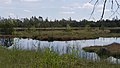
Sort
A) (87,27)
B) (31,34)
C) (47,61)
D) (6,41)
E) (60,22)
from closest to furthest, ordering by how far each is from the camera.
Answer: (47,61) < (6,41) < (31,34) < (87,27) < (60,22)

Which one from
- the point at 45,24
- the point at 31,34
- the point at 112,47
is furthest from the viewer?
the point at 45,24

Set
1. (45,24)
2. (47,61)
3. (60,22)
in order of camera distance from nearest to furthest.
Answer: (47,61)
(45,24)
(60,22)

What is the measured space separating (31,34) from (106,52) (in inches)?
1491

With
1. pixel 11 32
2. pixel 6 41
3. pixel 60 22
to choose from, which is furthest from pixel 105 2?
pixel 60 22

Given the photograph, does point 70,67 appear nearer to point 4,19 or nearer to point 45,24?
point 4,19

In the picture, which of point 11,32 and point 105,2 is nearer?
point 105,2

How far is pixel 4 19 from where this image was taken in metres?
36.7

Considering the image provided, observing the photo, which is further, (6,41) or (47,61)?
(6,41)

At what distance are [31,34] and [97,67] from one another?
55.9 metres

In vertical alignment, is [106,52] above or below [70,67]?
below

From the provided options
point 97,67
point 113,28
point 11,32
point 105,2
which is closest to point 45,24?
point 113,28

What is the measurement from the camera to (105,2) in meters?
3.53

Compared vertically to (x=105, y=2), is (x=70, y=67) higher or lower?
lower

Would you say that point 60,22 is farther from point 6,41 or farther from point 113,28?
point 6,41
